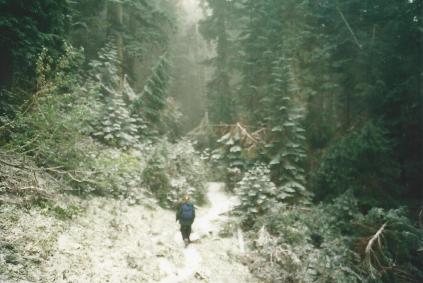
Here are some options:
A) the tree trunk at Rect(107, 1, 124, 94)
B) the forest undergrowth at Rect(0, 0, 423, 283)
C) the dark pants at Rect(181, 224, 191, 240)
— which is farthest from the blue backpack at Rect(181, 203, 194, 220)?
the tree trunk at Rect(107, 1, 124, 94)

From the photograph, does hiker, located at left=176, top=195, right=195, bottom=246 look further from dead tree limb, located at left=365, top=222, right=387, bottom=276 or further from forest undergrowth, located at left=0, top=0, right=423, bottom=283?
dead tree limb, located at left=365, top=222, right=387, bottom=276

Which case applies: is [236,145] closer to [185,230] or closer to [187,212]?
[187,212]

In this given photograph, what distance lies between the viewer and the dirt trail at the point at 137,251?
9227 millimetres

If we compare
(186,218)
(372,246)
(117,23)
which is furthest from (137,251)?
(117,23)

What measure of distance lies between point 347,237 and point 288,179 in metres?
5.30

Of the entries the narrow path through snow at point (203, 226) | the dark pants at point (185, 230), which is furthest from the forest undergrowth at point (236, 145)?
the dark pants at point (185, 230)

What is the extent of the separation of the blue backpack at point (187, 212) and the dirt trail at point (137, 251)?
46.2 inches

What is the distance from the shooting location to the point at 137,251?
37.4ft

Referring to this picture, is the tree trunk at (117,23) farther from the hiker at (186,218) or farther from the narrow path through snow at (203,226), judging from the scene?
the hiker at (186,218)

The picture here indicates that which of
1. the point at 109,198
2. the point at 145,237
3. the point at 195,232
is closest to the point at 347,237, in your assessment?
the point at 195,232

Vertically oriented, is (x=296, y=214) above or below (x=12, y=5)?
below

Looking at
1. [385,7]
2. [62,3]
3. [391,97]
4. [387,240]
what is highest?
[385,7]

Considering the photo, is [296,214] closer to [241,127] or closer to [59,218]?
[241,127]

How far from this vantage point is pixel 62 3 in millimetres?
13117
